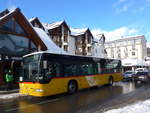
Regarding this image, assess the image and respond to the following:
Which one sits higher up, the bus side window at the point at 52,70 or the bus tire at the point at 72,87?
the bus side window at the point at 52,70

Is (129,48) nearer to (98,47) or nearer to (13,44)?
(98,47)

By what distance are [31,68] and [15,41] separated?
35.7 ft

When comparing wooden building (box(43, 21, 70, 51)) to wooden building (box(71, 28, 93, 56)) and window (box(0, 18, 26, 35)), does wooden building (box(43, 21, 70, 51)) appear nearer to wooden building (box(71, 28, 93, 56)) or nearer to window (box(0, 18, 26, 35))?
wooden building (box(71, 28, 93, 56))

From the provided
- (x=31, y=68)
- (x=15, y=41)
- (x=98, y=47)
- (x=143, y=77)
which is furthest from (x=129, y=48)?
(x=31, y=68)

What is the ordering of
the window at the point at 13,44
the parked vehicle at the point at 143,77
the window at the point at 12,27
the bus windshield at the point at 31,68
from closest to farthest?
the bus windshield at the point at 31,68, the window at the point at 13,44, the window at the point at 12,27, the parked vehicle at the point at 143,77

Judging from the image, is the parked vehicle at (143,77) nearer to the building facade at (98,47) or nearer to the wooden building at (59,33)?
the wooden building at (59,33)

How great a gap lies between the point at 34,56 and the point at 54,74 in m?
1.85

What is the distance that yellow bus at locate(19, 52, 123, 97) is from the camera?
38.5 feet

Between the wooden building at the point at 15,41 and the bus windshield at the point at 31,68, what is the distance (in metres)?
7.95

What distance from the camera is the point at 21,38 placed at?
2286cm

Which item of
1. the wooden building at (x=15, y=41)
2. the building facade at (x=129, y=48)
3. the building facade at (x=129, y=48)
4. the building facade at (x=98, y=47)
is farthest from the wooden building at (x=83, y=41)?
the building facade at (x=129, y=48)

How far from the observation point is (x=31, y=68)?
12.4m

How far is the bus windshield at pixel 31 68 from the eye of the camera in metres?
11.9

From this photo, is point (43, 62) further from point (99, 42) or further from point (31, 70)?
point (99, 42)
